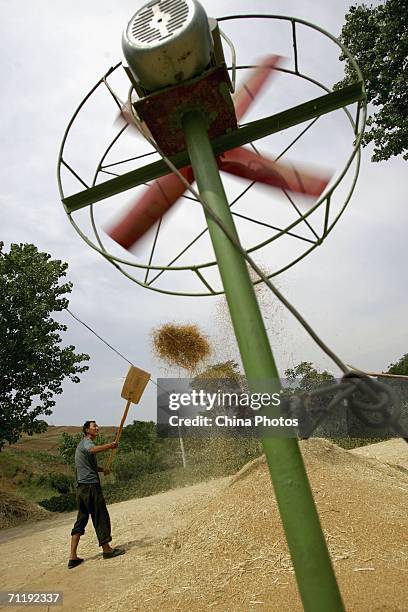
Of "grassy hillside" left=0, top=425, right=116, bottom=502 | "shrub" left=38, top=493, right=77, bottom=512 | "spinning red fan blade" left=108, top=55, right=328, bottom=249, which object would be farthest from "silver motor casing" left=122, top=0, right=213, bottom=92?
"grassy hillside" left=0, top=425, right=116, bottom=502

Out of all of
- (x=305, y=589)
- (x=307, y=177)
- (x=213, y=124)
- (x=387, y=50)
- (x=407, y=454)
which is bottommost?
(x=407, y=454)

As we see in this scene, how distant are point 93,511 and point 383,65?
9.95 meters

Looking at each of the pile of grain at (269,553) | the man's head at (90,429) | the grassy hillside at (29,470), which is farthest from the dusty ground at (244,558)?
the grassy hillside at (29,470)

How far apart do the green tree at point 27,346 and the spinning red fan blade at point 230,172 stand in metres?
9.20

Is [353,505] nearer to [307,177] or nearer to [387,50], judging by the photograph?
[307,177]

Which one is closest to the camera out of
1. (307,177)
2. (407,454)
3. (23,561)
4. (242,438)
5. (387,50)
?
(307,177)

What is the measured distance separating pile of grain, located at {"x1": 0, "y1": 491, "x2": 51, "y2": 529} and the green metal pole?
1134 centimetres

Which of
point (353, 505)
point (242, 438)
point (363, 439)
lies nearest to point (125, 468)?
point (242, 438)

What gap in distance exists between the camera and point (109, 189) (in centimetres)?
259

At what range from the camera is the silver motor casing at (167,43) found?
2061 mm

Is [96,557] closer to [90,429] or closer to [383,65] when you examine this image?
[90,429]

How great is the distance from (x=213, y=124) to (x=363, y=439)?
15.4 m

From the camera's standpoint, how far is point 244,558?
3602 millimetres

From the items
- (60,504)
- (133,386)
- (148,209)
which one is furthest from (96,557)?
(60,504)
